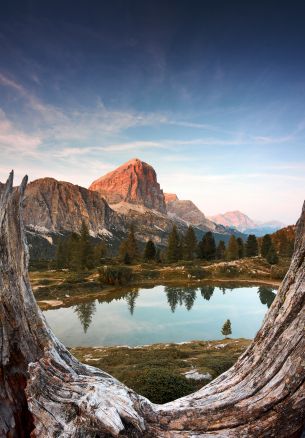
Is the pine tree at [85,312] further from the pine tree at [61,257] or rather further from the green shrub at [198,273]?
the pine tree at [61,257]

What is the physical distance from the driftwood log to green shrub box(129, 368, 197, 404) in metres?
7.27

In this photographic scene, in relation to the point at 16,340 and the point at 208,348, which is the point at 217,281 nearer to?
the point at 208,348

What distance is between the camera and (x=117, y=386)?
Answer: 6.87m

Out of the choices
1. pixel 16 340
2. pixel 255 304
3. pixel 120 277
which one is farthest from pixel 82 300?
pixel 16 340

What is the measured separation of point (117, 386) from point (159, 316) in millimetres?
45725

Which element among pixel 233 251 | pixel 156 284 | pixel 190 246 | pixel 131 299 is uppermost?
pixel 190 246

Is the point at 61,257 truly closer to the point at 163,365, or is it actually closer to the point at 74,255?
the point at 74,255

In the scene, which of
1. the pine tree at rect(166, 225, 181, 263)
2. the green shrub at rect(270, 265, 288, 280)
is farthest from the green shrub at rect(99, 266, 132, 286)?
the green shrub at rect(270, 265, 288, 280)

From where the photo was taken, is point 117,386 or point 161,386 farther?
point 161,386

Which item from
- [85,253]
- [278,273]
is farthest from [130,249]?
[278,273]

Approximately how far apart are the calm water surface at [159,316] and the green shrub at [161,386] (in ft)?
75.9

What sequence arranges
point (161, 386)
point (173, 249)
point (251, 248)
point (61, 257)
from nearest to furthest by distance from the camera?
point (161, 386), point (61, 257), point (173, 249), point (251, 248)

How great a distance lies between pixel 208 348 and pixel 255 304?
104 ft

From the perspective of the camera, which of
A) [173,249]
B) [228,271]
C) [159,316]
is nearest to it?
[159,316]
